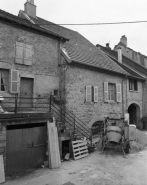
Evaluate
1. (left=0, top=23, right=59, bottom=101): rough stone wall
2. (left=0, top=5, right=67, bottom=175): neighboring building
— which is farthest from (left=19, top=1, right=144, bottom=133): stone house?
(left=0, top=5, right=67, bottom=175): neighboring building

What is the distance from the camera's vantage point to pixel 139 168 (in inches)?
273

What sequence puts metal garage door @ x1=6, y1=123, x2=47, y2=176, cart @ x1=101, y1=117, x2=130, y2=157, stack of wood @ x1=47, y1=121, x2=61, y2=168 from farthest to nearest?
cart @ x1=101, y1=117, x2=130, y2=157 < stack of wood @ x1=47, y1=121, x2=61, y2=168 < metal garage door @ x1=6, y1=123, x2=47, y2=176

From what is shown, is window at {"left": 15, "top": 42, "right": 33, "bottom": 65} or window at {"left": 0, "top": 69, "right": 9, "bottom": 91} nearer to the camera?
window at {"left": 0, "top": 69, "right": 9, "bottom": 91}

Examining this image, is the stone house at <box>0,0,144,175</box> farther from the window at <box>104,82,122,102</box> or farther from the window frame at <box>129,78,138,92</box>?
the window frame at <box>129,78,138,92</box>

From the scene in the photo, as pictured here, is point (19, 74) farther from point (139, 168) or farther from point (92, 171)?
point (139, 168)

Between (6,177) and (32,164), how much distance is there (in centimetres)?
117

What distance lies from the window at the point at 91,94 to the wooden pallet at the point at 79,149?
3563 mm

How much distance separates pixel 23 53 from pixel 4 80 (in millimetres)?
1892

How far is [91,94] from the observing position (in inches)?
461

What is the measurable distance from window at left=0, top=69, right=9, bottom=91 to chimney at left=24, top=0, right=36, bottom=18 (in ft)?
21.2

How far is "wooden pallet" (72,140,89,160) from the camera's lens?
814 cm

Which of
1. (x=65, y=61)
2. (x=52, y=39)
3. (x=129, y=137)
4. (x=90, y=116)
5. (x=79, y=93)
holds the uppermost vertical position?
(x=52, y=39)

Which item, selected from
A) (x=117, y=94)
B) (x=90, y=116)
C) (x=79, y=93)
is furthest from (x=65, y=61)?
(x=117, y=94)

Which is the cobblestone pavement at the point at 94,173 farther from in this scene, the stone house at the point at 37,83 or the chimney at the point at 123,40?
the chimney at the point at 123,40
